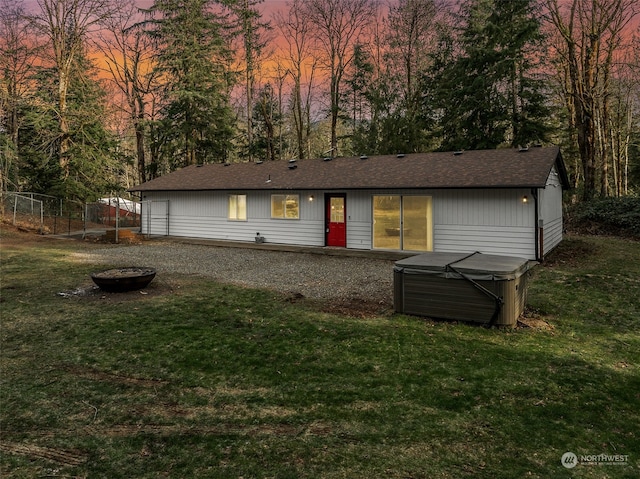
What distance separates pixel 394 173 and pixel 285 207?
4609 millimetres

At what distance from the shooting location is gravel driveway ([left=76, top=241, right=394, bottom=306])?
8734 mm

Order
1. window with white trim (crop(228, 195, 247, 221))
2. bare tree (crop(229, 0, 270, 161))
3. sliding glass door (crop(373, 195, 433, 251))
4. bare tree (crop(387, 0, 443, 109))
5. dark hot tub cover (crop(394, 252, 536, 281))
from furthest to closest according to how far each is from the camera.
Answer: bare tree (crop(229, 0, 270, 161))
bare tree (crop(387, 0, 443, 109))
window with white trim (crop(228, 195, 247, 221))
sliding glass door (crop(373, 195, 433, 251))
dark hot tub cover (crop(394, 252, 536, 281))

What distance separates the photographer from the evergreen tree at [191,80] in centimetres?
2736

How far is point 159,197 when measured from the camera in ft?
65.1

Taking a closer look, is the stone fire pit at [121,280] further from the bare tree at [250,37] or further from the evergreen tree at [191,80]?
the bare tree at [250,37]

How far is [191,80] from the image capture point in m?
27.2

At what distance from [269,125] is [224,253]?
63.8 feet

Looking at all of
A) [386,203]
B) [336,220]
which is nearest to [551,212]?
[386,203]

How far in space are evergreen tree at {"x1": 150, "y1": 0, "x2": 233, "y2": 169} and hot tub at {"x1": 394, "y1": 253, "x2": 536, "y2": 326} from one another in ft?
81.2

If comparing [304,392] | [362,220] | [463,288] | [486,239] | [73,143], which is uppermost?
[73,143]

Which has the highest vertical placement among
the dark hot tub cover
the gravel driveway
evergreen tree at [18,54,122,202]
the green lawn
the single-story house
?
evergreen tree at [18,54,122,202]

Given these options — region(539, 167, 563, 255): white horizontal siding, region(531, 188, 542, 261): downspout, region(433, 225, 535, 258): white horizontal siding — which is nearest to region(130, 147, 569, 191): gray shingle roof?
region(531, 188, 542, 261): downspout

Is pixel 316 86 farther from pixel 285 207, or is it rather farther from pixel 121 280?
pixel 121 280

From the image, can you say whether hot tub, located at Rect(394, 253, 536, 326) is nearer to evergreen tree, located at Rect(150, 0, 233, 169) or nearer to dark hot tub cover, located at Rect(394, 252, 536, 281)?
dark hot tub cover, located at Rect(394, 252, 536, 281)
